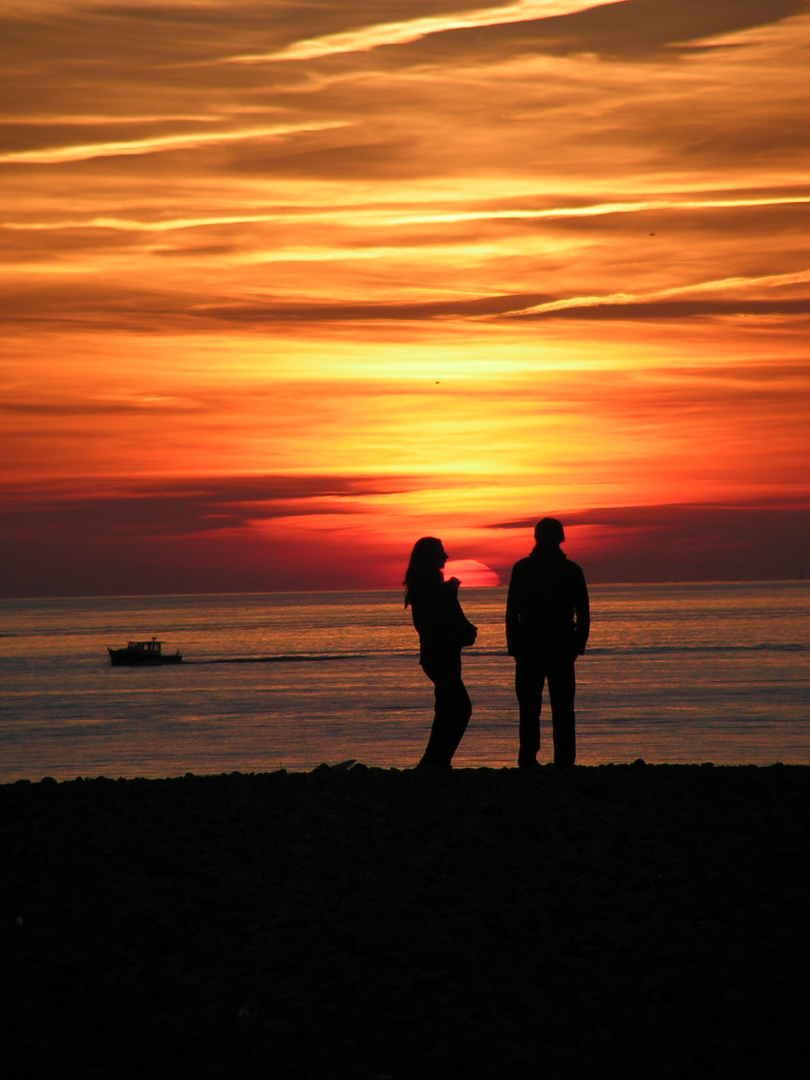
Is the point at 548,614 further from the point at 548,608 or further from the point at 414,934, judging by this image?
the point at 414,934

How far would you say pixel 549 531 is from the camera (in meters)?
8.95

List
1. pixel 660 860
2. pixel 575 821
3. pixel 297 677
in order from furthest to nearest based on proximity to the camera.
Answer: pixel 297 677
pixel 575 821
pixel 660 860

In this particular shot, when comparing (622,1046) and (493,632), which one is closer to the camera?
(622,1046)

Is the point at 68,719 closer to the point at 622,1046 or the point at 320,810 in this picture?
the point at 320,810

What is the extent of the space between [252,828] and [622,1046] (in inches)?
140

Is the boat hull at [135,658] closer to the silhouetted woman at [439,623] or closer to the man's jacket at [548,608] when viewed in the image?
the silhouetted woman at [439,623]

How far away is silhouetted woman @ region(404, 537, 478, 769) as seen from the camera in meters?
8.90

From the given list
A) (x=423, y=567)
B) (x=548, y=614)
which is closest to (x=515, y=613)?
(x=548, y=614)

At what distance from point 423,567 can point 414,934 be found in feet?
14.1

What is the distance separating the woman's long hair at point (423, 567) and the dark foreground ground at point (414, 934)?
180 centimetres

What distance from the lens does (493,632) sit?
113438 mm

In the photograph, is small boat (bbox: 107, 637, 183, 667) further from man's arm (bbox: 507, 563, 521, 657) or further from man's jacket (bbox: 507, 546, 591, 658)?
man's jacket (bbox: 507, 546, 591, 658)

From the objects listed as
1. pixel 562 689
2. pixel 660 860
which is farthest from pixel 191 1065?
pixel 562 689

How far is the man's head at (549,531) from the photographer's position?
29.3 ft
